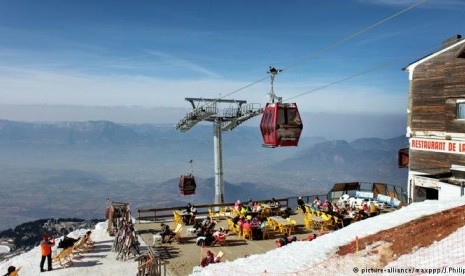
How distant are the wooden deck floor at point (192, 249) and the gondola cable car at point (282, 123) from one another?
480 cm

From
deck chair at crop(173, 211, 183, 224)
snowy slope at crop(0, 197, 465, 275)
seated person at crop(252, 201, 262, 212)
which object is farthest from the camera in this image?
seated person at crop(252, 201, 262, 212)

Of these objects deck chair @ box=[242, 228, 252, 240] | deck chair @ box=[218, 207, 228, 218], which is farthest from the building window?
deck chair @ box=[218, 207, 228, 218]

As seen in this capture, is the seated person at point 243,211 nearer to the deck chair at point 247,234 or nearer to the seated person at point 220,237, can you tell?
the deck chair at point 247,234

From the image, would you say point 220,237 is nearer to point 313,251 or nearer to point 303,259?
point 313,251

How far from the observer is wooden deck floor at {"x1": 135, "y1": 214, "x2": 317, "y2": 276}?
58.0ft

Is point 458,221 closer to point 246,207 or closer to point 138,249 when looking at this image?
point 138,249

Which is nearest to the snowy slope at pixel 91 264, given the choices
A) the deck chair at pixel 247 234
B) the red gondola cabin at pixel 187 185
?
the deck chair at pixel 247 234

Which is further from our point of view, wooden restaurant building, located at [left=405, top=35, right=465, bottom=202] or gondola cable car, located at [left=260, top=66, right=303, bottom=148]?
wooden restaurant building, located at [left=405, top=35, right=465, bottom=202]

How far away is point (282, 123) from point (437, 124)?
39.7ft

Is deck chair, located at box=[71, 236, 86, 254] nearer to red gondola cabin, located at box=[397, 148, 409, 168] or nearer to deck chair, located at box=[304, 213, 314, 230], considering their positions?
deck chair, located at box=[304, 213, 314, 230]

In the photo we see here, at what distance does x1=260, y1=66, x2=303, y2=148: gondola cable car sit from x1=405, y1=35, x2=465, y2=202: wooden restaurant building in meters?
9.89

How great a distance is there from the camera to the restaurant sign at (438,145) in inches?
989

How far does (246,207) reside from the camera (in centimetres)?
2780

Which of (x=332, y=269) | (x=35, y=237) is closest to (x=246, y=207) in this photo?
(x=332, y=269)
